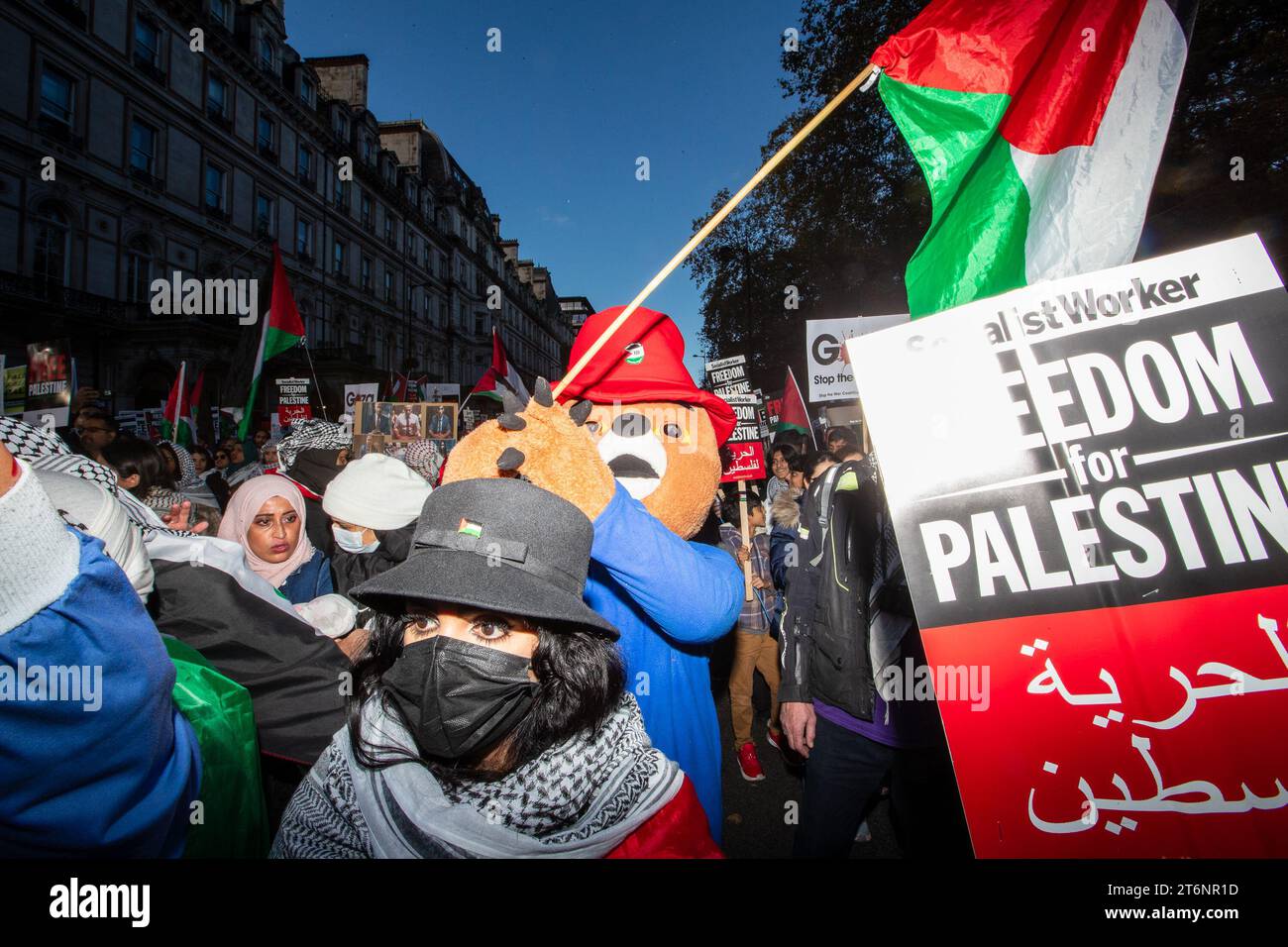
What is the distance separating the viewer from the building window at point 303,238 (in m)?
31.6

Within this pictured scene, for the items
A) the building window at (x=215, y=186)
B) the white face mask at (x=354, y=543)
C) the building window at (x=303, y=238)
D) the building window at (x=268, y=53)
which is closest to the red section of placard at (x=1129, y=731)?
the white face mask at (x=354, y=543)

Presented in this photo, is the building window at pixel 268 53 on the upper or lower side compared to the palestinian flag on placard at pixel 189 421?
upper

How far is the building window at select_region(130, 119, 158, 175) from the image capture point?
22.6m

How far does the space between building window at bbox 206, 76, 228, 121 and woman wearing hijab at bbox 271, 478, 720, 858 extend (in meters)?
34.4

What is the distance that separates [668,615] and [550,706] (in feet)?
1.30

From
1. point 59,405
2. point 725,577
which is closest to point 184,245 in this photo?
point 59,405

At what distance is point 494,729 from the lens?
4.25 feet

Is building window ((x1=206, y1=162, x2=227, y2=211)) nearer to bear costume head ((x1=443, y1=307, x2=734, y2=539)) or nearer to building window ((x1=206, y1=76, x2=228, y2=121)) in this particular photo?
building window ((x1=206, y1=76, x2=228, y2=121))

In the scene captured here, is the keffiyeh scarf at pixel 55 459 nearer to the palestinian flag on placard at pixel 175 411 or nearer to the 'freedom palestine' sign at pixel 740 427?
the 'freedom palestine' sign at pixel 740 427

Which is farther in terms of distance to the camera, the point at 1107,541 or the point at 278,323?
the point at 278,323

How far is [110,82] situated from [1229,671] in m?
32.3

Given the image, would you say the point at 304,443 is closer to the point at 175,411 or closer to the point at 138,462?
the point at 138,462

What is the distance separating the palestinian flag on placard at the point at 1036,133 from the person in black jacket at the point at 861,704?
886 millimetres

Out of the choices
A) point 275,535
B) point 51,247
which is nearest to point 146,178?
point 51,247
